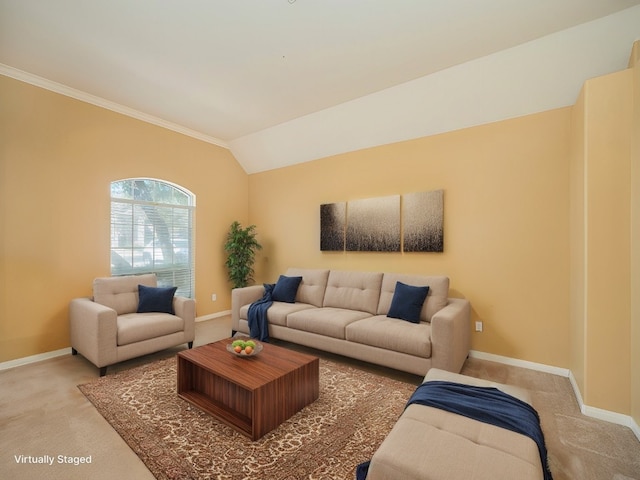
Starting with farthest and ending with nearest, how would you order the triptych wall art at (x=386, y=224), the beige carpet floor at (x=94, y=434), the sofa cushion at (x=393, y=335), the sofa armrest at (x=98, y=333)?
1. the triptych wall art at (x=386, y=224)
2. the sofa armrest at (x=98, y=333)
3. the sofa cushion at (x=393, y=335)
4. the beige carpet floor at (x=94, y=434)

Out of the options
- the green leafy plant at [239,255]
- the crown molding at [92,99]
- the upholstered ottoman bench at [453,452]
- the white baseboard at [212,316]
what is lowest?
the white baseboard at [212,316]

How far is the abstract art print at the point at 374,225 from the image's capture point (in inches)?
160

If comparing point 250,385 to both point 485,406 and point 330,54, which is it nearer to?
point 485,406

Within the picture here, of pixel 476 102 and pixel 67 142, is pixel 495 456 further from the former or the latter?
pixel 67 142

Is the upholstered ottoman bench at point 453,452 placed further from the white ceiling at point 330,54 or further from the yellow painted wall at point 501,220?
the white ceiling at point 330,54

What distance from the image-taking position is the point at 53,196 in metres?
3.54

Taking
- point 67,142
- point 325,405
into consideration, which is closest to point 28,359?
point 67,142

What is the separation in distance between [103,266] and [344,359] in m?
3.30

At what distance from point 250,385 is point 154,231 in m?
3.45

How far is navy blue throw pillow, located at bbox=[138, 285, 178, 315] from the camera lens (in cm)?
368

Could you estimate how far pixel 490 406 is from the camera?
5.48ft

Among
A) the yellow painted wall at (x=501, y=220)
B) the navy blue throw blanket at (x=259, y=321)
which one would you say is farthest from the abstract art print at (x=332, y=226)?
the navy blue throw blanket at (x=259, y=321)

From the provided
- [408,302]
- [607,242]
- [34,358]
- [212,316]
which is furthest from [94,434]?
[607,242]

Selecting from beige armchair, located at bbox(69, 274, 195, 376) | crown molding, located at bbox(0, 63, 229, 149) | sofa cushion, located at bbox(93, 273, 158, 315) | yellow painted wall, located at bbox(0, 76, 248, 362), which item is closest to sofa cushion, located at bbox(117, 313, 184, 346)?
beige armchair, located at bbox(69, 274, 195, 376)
